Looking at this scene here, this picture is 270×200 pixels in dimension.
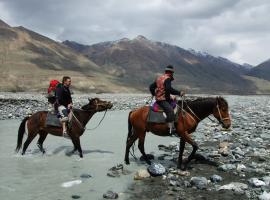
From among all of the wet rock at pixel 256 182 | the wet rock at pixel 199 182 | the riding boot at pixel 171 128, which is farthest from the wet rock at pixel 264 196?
the riding boot at pixel 171 128

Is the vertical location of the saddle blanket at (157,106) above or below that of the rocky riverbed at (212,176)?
above

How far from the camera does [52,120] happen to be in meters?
16.0

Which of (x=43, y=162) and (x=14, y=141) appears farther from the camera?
(x=14, y=141)

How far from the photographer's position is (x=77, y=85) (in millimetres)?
163750

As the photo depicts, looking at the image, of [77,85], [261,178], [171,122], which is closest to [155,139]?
[171,122]

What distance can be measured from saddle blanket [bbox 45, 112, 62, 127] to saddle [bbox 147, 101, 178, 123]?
3855 millimetres

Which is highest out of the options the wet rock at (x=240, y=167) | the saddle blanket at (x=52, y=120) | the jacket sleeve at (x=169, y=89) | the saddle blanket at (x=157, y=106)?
the jacket sleeve at (x=169, y=89)

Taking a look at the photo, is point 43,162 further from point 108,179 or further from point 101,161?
point 108,179

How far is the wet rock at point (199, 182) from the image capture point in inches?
441

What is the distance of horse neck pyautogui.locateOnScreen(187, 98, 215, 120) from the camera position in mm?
13883

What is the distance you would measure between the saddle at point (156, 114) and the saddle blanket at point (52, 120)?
152 inches

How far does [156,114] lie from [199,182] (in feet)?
10.7

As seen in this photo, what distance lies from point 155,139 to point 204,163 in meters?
7.66

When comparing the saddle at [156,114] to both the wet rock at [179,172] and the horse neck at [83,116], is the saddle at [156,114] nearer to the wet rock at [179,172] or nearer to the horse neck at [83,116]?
the wet rock at [179,172]
